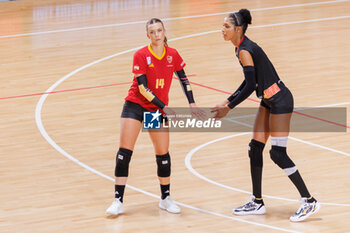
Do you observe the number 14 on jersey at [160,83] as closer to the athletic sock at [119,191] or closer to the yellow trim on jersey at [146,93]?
the yellow trim on jersey at [146,93]

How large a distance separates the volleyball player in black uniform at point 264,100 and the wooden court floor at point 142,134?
50 centimetres

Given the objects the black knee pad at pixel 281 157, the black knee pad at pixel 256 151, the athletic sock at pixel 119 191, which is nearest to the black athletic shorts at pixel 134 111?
the athletic sock at pixel 119 191

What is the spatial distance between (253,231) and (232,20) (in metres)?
2.16

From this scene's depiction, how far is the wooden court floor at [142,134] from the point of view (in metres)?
8.48

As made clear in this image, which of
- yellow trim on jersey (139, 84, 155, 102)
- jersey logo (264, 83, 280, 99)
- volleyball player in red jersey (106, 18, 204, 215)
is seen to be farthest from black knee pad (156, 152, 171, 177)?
jersey logo (264, 83, 280, 99)

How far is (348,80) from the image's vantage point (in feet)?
45.4

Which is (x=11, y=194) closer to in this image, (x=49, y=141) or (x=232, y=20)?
(x=49, y=141)

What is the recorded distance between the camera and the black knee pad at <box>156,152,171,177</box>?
838 cm

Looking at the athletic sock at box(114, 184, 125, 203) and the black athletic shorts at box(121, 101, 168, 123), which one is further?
the athletic sock at box(114, 184, 125, 203)

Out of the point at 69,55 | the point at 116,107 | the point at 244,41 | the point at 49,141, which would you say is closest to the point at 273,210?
the point at 244,41

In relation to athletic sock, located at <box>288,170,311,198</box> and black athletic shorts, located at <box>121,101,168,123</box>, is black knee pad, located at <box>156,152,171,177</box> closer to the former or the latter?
black athletic shorts, located at <box>121,101,168,123</box>

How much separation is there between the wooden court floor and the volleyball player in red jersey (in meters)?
0.60

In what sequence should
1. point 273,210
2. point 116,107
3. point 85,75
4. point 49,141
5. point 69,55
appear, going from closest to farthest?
point 273,210 < point 49,141 < point 116,107 < point 85,75 < point 69,55

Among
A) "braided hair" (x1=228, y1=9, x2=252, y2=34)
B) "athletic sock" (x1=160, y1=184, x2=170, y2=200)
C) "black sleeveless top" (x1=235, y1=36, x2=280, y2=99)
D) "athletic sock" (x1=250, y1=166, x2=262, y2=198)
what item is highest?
"braided hair" (x1=228, y1=9, x2=252, y2=34)
